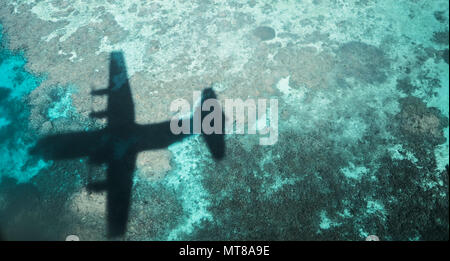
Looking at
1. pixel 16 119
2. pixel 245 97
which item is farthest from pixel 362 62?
pixel 16 119

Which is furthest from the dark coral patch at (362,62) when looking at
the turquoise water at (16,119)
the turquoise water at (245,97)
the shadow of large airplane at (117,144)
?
the turquoise water at (16,119)

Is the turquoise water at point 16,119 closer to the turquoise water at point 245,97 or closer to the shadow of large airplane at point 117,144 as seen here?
the turquoise water at point 245,97

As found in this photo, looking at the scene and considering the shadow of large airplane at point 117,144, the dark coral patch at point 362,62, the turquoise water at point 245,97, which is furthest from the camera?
the dark coral patch at point 362,62

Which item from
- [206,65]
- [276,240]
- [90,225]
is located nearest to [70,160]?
[90,225]

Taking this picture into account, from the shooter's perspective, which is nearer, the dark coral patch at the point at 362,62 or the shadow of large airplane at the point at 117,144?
the shadow of large airplane at the point at 117,144

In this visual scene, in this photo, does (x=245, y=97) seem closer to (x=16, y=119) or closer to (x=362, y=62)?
(x=362, y=62)

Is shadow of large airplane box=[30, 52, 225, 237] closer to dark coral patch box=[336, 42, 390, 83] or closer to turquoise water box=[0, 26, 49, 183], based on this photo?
turquoise water box=[0, 26, 49, 183]

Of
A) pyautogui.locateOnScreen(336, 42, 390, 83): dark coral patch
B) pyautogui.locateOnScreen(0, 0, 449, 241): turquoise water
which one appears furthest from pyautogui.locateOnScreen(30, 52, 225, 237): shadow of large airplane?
pyautogui.locateOnScreen(336, 42, 390, 83): dark coral patch
